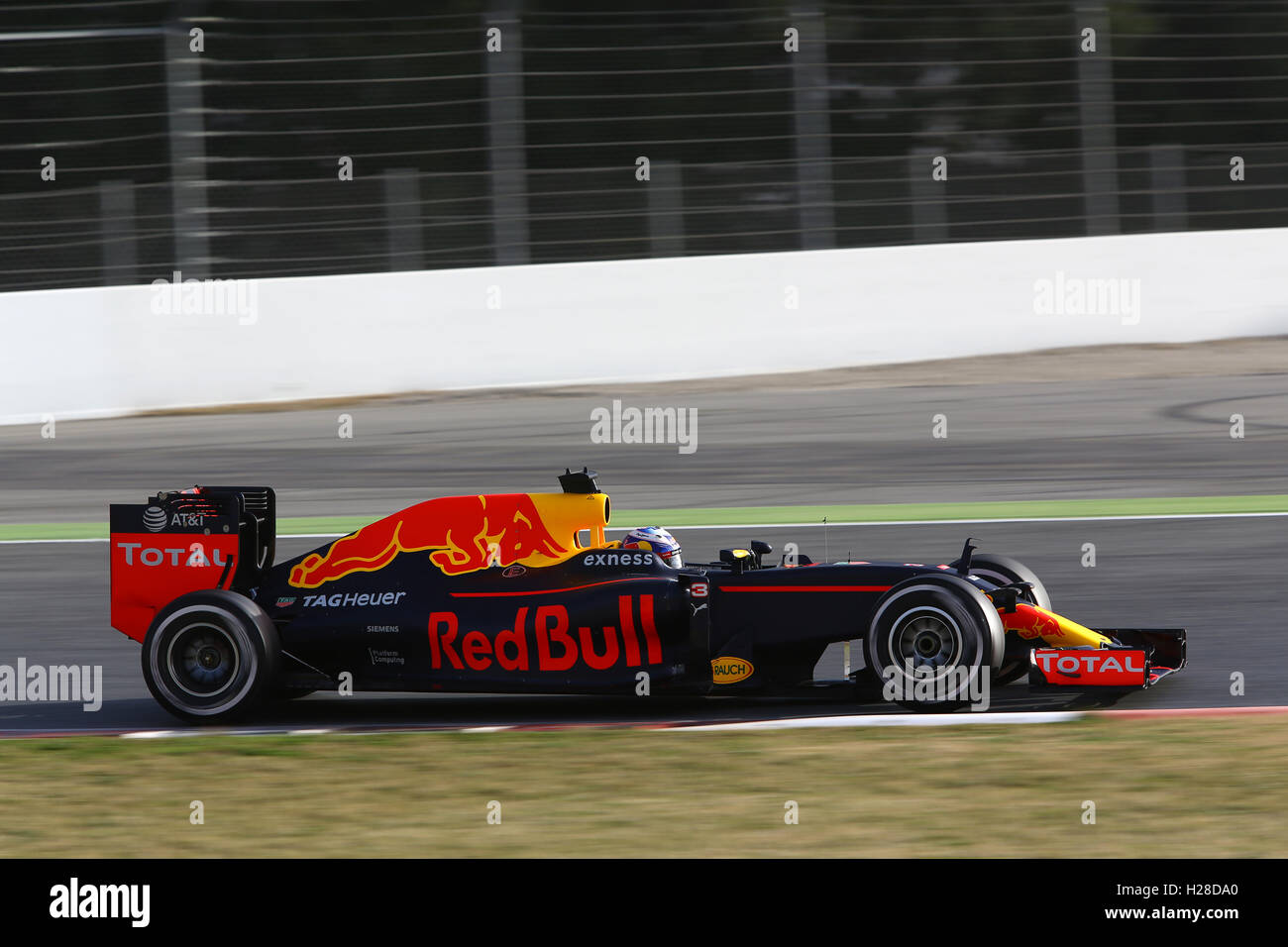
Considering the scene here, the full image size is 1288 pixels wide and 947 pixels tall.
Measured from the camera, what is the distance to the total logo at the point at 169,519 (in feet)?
25.5

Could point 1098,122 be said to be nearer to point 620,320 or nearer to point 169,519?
point 620,320

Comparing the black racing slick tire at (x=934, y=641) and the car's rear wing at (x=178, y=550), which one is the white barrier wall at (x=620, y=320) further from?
the black racing slick tire at (x=934, y=641)

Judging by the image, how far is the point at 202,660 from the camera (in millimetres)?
7641

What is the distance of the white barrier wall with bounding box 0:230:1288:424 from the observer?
16.7 m

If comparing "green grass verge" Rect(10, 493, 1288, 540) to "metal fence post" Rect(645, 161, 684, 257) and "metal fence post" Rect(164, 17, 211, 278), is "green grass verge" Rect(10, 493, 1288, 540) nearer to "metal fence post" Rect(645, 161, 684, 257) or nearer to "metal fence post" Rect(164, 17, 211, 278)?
"metal fence post" Rect(164, 17, 211, 278)

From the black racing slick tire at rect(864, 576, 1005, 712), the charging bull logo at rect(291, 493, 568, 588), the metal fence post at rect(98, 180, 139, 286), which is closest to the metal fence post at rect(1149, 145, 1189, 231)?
the metal fence post at rect(98, 180, 139, 286)

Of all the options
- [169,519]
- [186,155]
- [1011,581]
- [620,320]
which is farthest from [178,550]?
[186,155]

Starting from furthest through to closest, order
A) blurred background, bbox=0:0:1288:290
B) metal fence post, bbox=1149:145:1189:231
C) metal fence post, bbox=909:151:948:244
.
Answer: metal fence post, bbox=1149:145:1189:231, metal fence post, bbox=909:151:948:244, blurred background, bbox=0:0:1288:290

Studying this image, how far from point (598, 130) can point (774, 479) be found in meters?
4.91

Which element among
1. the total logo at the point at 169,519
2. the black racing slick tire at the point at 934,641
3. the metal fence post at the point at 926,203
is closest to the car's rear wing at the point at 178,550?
the total logo at the point at 169,519

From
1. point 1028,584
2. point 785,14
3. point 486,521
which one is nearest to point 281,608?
point 486,521

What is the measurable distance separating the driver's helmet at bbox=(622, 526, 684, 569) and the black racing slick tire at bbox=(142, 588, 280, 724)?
4.94 ft

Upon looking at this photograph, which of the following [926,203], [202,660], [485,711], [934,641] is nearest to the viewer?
[934,641]

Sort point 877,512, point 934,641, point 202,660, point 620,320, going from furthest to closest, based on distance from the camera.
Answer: point 620,320, point 877,512, point 202,660, point 934,641
